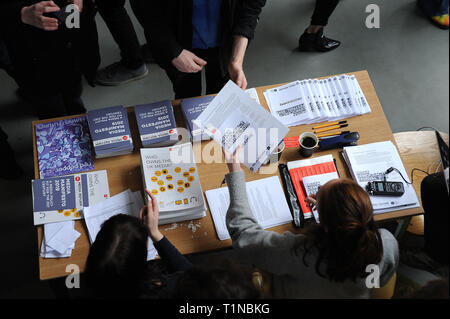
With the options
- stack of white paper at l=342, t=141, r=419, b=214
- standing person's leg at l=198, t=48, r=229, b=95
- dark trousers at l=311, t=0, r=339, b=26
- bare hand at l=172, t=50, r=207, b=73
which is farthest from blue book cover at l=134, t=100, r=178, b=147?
dark trousers at l=311, t=0, r=339, b=26

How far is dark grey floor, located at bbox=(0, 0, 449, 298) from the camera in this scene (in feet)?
7.07

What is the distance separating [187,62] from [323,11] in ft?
4.37

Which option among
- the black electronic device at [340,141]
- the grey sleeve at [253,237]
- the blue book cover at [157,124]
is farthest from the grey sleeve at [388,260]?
the blue book cover at [157,124]

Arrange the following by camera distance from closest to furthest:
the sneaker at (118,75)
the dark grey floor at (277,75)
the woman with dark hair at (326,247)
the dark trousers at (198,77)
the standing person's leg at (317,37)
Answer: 1. the woman with dark hair at (326,247)
2. the dark trousers at (198,77)
3. the dark grey floor at (277,75)
4. the standing person's leg at (317,37)
5. the sneaker at (118,75)

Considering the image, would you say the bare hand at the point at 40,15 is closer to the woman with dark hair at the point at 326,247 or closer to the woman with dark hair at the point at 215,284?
the woman with dark hair at the point at 326,247

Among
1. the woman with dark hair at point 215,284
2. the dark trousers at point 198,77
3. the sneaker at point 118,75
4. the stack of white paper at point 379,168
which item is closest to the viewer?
the woman with dark hair at point 215,284

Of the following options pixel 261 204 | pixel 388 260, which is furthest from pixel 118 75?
pixel 388 260

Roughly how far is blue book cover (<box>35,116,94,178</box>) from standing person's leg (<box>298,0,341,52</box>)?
1817mm

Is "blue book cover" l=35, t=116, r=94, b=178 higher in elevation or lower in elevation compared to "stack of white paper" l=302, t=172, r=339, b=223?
higher

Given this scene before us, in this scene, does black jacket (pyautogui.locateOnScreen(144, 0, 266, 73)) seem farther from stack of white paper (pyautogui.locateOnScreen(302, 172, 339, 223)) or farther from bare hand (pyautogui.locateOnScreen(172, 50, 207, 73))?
stack of white paper (pyautogui.locateOnScreen(302, 172, 339, 223))

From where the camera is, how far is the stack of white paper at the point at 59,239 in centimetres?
149

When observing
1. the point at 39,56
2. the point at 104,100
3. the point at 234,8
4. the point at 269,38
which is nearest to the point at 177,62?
the point at 234,8

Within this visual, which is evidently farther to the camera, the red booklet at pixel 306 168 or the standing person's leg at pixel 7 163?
the standing person's leg at pixel 7 163

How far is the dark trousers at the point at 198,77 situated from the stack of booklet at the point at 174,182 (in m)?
0.55
